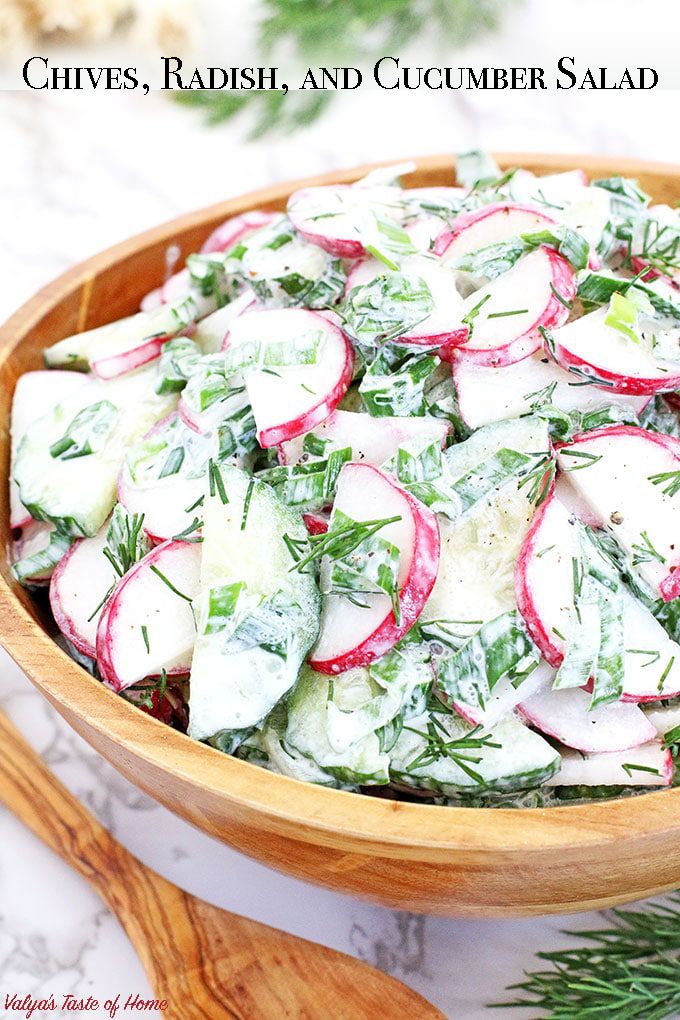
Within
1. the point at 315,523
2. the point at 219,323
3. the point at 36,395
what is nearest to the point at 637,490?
the point at 315,523

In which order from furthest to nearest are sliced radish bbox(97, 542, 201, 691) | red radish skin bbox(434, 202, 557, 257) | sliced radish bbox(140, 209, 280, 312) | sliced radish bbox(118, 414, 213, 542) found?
sliced radish bbox(140, 209, 280, 312) < red radish skin bbox(434, 202, 557, 257) < sliced radish bbox(118, 414, 213, 542) < sliced radish bbox(97, 542, 201, 691)

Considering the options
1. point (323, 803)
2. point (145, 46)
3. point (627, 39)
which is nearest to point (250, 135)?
point (145, 46)

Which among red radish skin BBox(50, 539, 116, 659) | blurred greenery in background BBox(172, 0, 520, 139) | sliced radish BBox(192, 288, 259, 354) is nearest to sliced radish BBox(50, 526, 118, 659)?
red radish skin BBox(50, 539, 116, 659)

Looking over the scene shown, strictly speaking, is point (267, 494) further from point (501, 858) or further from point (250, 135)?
point (250, 135)

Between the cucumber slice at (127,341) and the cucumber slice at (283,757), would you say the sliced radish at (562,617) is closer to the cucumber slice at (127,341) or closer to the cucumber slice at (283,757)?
the cucumber slice at (283,757)

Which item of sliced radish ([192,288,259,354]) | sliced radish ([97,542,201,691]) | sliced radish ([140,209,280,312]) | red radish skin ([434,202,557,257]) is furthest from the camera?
sliced radish ([140,209,280,312])

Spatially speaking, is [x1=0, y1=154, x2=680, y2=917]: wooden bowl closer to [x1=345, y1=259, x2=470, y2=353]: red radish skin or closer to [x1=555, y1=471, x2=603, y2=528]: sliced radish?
[x1=555, y1=471, x2=603, y2=528]: sliced radish
